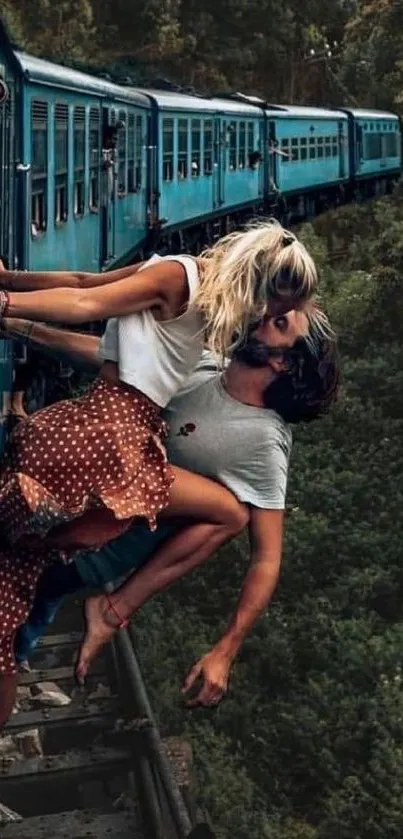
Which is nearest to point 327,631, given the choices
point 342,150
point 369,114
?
point 342,150

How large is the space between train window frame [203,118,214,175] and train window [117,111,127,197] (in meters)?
4.45

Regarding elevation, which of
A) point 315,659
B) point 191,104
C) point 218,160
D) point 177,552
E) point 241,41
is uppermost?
point 241,41

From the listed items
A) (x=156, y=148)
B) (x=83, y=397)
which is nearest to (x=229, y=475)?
(x=83, y=397)

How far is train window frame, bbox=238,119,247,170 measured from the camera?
749 inches

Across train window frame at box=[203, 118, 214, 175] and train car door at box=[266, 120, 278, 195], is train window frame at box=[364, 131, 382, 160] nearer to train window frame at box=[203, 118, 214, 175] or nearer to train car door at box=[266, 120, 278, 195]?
train car door at box=[266, 120, 278, 195]

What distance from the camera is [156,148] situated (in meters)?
14.2

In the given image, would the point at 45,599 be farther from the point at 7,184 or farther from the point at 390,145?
the point at 390,145

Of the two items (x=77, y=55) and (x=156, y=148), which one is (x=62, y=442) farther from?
(x=77, y=55)

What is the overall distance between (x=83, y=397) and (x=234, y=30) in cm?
3437

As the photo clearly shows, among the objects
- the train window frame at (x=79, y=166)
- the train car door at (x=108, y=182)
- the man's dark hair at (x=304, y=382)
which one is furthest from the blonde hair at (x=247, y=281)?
the train car door at (x=108, y=182)

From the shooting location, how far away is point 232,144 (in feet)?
60.7

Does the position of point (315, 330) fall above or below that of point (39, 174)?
below

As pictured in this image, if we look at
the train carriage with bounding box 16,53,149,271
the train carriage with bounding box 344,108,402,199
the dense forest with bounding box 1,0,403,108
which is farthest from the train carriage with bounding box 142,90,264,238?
the dense forest with bounding box 1,0,403,108

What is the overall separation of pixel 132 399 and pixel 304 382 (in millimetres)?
421
